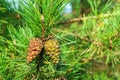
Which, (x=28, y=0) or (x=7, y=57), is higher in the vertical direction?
(x=28, y=0)

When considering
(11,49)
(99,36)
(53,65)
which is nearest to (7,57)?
(11,49)

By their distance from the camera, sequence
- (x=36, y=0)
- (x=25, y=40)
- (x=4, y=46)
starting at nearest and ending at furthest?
(x=36, y=0) < (x=25, y=40) < (x=4, y=46)

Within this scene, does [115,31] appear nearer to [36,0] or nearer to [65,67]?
[65,67]

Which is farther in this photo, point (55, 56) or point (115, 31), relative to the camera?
point (115, 31)

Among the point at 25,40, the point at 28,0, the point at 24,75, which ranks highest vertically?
the point at 28,0
